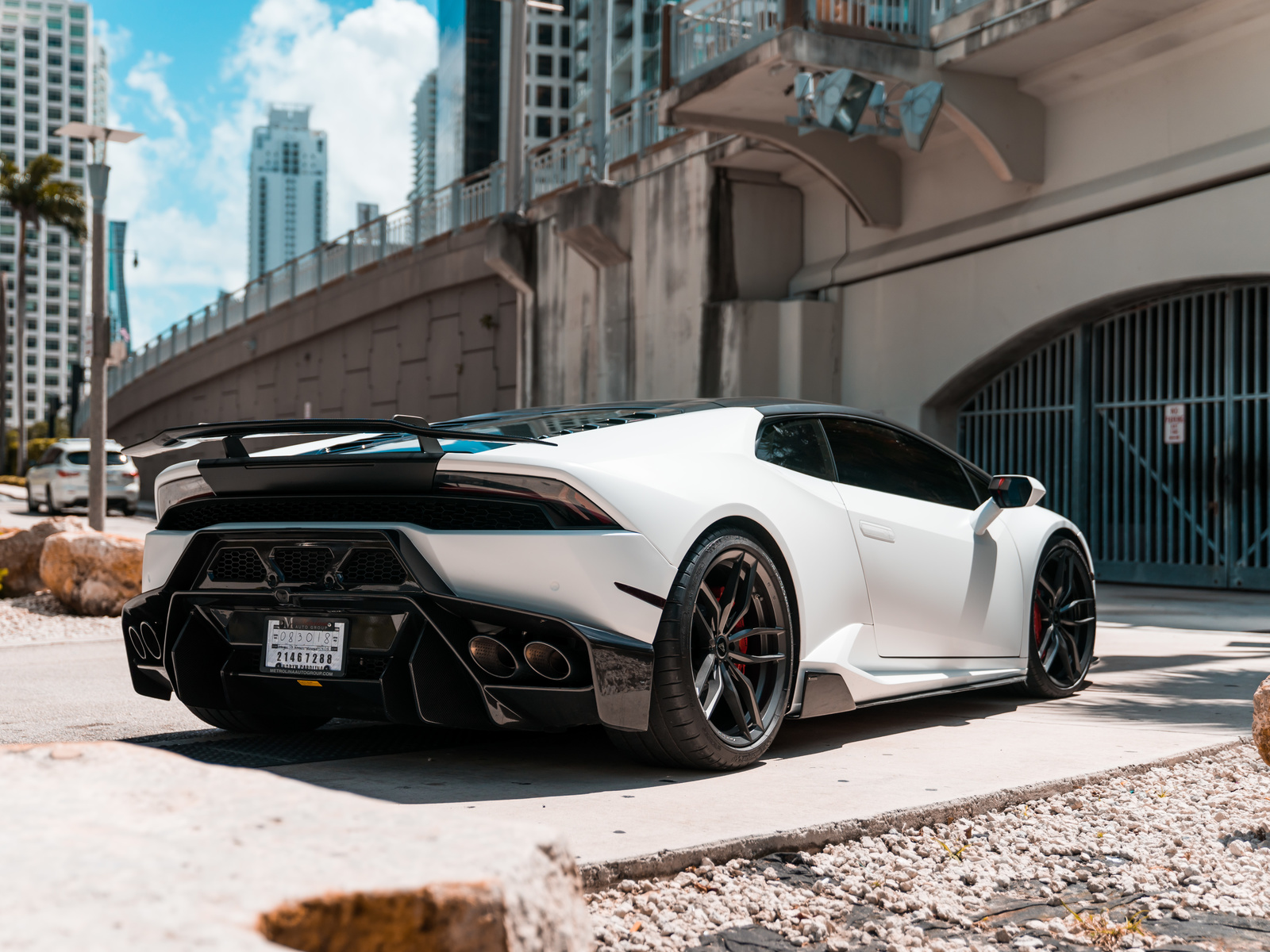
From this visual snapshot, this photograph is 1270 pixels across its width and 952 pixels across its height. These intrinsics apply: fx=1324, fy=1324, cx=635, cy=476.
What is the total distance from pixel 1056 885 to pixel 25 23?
582ft

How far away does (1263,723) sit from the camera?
11.8ft

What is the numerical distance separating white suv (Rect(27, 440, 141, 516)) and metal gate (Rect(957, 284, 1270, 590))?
17.5m

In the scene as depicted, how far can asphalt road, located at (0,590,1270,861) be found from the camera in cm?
351

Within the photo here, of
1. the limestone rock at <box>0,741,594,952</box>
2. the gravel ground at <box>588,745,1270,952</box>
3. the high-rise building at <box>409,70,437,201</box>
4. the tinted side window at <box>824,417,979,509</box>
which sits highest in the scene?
the high-rise building at <box>409,70,437,201</box>

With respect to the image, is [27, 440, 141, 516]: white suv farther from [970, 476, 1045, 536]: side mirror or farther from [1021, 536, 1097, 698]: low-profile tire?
[970, 476, 1045, 536]: side mirror

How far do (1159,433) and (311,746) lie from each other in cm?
1158

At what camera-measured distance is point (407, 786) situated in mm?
3793

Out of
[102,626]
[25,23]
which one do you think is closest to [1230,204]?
[102,626]

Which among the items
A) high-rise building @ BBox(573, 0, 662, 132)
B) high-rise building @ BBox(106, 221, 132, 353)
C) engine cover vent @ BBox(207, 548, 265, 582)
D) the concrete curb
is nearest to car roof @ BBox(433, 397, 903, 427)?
engine cover vent @ BBox(207, 548, 265, 582)

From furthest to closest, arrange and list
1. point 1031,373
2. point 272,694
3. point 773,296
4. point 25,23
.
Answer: point 25,23, point 773,296, point 1031,373, point 272,694

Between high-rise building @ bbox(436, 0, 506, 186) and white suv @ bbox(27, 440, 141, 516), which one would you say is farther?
high-rise building @ bbox(436, 0, 506, 186)

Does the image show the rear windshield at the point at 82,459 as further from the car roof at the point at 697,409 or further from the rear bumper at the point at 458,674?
the rear bumper at the point at 458,674

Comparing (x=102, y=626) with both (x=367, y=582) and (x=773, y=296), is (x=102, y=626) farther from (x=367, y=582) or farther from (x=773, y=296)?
(x=773, y=296)

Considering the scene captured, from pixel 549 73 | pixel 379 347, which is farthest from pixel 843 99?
pixel 549 73
